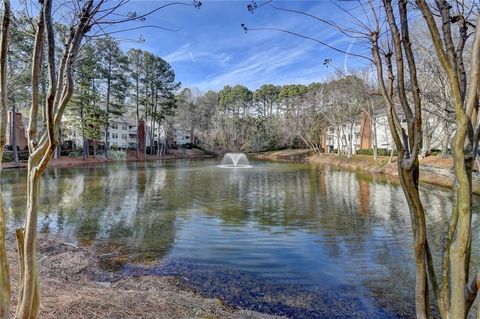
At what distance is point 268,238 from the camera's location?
806 cm

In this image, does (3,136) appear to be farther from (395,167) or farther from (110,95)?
(110,95)

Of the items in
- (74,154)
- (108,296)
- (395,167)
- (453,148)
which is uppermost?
(74,154)

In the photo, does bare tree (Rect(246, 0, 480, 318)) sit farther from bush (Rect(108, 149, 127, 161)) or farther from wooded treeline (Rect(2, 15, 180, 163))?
bush (Rect(108, 149, 127, 161))

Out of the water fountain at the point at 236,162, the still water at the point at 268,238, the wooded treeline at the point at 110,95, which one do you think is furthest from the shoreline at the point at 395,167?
the wooded treeline at the point at 110,95

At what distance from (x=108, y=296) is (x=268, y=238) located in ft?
15.8

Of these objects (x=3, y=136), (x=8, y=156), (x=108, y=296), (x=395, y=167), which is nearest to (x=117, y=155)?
(x=8, y=156)

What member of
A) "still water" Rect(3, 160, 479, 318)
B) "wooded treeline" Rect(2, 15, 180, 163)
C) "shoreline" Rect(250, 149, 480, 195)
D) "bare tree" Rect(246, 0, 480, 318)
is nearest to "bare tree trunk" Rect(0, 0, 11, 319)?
"bare tree" Rect(246, 0, 480, 318)

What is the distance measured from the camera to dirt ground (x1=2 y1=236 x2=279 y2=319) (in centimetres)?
330

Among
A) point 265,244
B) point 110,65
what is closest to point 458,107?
point 265,244

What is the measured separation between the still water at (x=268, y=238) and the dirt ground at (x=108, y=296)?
19.7 inches

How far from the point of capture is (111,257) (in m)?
6.57

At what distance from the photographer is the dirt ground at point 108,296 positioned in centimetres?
330

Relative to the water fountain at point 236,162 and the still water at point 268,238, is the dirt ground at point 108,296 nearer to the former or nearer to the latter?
the still water at point 268,238

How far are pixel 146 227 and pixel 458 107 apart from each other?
28.4ft
